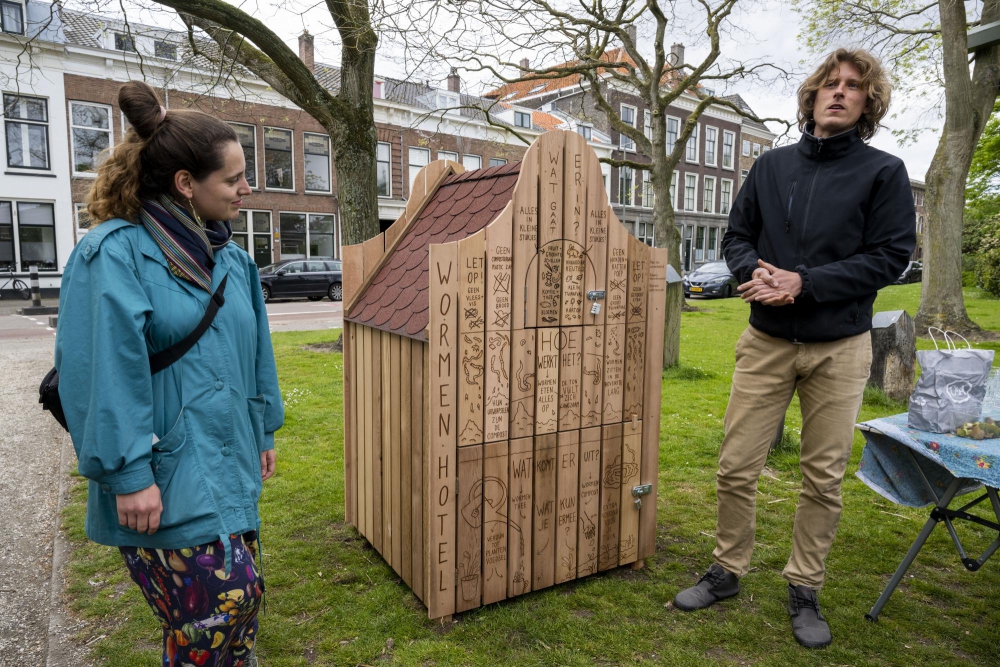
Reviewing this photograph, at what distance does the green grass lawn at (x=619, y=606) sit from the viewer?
2410mm

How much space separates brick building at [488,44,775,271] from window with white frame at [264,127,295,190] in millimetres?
14436

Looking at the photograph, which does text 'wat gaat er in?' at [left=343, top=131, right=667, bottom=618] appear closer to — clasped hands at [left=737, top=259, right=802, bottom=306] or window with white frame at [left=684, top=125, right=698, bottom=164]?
clasped hands at [left=737, top=259, right=802, bottom=306]

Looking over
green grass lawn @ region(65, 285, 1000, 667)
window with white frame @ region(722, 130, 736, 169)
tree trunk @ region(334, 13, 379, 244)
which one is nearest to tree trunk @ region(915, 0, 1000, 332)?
green grass lawn @ region(65, 285, 1000, 667)

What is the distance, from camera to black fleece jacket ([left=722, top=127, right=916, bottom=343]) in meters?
2.35

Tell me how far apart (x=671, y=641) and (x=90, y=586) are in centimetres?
250

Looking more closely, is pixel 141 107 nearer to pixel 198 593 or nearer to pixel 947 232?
pixel 198 593

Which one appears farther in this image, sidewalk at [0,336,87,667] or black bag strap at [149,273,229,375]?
sidewalk at [0,336,87,667]

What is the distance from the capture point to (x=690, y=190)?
132ft

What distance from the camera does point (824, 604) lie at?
9.08ft

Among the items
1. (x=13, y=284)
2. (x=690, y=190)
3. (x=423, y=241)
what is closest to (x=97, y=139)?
(x=13, y=284)

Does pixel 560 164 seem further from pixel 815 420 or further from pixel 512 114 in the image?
pixel 512 114

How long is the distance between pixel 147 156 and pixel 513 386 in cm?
147

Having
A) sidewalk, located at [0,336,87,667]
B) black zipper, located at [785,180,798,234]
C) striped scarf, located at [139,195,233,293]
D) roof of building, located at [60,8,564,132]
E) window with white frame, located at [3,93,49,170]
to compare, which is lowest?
sidewalk, located at [0,336,87,667]

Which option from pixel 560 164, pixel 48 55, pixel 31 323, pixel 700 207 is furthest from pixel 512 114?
pixel 560 164
